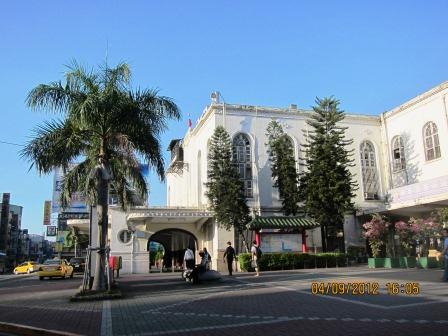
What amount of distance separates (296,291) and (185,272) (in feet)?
21.6

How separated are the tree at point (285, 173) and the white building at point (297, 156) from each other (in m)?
1.50

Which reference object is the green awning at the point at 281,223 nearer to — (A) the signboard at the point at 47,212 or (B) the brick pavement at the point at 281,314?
(B) the brick pavement at the point at 281,314

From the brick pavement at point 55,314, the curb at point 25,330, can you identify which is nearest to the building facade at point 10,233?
the brick pavement at point 55,314

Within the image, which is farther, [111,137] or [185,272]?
[185,272]

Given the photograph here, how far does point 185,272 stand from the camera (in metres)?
19.1

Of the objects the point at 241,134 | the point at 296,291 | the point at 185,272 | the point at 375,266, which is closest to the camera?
the point at 296,291

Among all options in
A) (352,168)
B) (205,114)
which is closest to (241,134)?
(205,114)

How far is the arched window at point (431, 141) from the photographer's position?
3027 cm

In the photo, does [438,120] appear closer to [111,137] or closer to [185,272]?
[185,272]

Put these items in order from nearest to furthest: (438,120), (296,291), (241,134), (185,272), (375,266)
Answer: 1. (296,291)
2. (185,272)
3. (375,266)
4. (438,120)
5. (241,134)

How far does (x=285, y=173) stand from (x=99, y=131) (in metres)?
16.6

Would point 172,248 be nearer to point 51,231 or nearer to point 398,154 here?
point 398,154

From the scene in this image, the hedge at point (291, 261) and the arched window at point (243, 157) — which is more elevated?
the arched window at point (243, 157)

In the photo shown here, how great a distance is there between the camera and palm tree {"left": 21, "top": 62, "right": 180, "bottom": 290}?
584 inches
